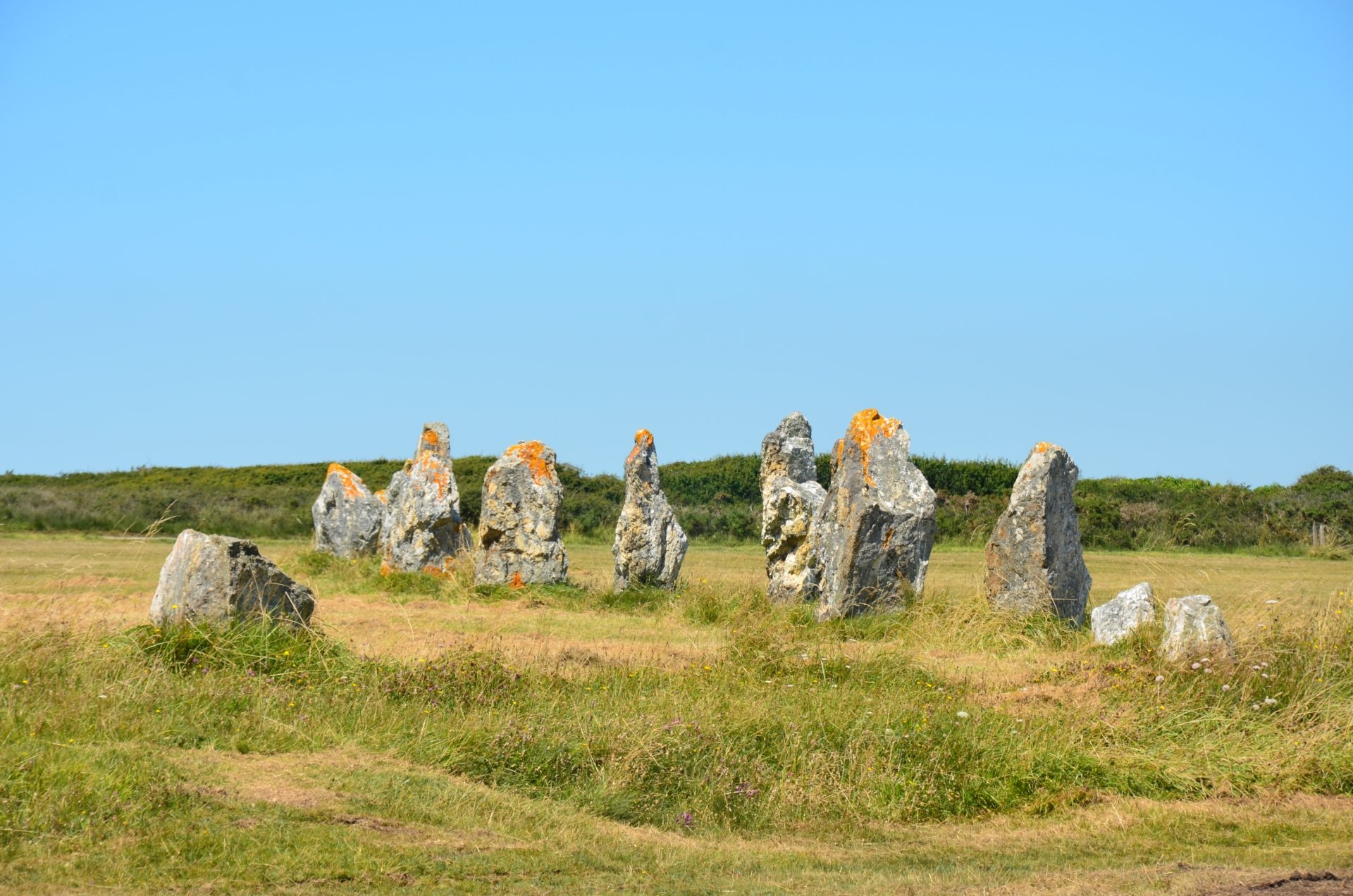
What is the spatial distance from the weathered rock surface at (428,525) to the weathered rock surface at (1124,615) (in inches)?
406

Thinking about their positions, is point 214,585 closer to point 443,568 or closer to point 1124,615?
point 1124,615

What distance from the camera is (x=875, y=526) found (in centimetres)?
1579

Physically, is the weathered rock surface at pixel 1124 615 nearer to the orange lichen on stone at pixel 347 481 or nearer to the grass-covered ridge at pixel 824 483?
the orange lichen on stone at pixel 347 481

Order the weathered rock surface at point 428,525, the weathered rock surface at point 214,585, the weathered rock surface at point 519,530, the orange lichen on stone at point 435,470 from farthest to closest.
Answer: the orange lichen on stone at point 435,470, the weathered rock surface at point 428,525, the weathered rock surface at point 519,530, the weathered rock surface at point 214,585

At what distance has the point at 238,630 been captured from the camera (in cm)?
1091

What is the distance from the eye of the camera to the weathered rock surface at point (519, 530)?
744 inches

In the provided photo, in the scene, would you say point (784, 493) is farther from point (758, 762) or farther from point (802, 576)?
point (758, 762)

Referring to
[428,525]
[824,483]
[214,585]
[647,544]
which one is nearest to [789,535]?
[647,544]

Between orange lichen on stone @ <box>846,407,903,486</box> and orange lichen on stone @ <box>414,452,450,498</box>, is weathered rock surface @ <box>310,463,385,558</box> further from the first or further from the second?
orange lichen on stone @ <box>846,407,903,486</box>

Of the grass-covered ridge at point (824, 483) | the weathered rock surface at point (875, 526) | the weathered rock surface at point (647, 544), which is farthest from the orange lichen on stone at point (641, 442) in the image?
the grass-covered ridge at point (824, 483)

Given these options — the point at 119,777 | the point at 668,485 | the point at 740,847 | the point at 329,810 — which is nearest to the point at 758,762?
the point at 740,847

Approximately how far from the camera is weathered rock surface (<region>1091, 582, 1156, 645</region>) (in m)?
13.0

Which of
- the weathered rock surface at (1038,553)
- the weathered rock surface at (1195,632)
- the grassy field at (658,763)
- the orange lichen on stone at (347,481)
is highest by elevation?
the orange lichen on stone at (347,481)

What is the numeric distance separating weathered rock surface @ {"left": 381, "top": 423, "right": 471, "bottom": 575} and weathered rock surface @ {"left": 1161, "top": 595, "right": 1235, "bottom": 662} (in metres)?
11.5
